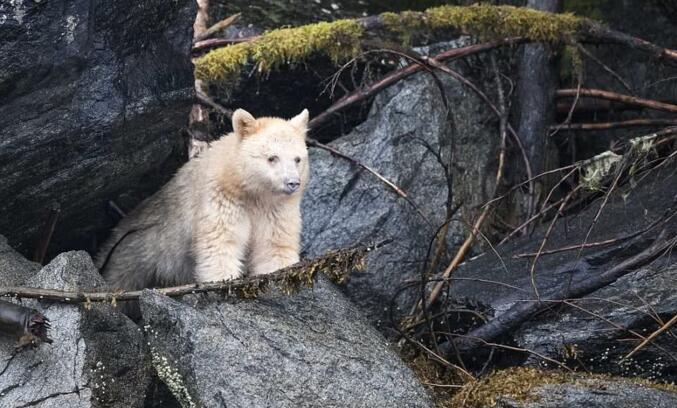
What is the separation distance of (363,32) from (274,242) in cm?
276

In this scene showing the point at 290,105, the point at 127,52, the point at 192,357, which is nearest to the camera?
the point at 192,357

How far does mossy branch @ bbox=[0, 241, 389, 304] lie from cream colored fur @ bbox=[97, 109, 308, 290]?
24.3 inches

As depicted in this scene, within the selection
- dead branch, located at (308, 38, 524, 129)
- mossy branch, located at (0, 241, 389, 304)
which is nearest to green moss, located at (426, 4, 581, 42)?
dead branch, located at (308, 38, 524, 129)

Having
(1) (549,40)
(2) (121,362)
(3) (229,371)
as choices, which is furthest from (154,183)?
(1) (549,40)

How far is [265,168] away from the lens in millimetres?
8242

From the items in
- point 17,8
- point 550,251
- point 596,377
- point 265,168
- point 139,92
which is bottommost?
point 596,377

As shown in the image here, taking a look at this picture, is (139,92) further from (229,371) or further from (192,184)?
(229,371)

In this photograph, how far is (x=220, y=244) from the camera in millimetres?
8188

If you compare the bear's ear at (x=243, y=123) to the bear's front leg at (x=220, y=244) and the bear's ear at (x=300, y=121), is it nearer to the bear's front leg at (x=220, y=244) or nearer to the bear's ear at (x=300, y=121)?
the bear's ear at (x=300, y=121)

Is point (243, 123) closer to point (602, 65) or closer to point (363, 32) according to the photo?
point (363, 32)

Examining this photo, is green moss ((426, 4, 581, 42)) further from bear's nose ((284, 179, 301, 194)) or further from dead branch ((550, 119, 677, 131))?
bear's nose ((284, 179, 301, 194))

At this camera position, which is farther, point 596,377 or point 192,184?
point 192,184

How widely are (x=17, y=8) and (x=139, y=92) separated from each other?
1.16 meters

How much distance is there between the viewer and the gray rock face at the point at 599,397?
7.03 meters
